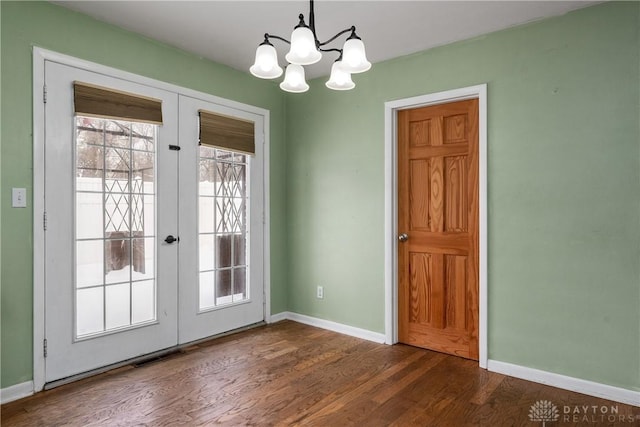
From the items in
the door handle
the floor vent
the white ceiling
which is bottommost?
the floor vent

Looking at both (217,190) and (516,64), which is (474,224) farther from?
(217,190)

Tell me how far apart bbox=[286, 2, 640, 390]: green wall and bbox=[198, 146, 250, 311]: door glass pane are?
1.37 meters

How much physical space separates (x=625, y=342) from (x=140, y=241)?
3.46 m

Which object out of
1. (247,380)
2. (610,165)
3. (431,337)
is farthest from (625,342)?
(247,380)

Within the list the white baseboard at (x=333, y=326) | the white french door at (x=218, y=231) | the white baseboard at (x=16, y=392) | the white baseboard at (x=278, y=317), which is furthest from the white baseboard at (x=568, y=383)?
the white baseboard at (x=16, y=392)

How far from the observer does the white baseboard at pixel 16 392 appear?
96.8 inches

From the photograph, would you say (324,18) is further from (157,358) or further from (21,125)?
(157,358)

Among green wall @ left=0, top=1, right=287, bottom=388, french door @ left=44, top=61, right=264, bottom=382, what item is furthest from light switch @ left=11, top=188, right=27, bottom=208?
french door @ left=44, top=61, right=264, bottom=382

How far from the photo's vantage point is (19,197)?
8.33 feet

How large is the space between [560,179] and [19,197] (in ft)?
11.7

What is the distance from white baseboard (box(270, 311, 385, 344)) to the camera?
3.68 meters

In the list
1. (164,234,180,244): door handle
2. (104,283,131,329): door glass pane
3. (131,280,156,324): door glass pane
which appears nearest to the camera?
(104,283,131,329): door glass pane

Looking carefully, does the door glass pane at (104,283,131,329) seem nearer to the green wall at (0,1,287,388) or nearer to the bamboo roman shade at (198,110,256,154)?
the green wall at (0,1,287,388)

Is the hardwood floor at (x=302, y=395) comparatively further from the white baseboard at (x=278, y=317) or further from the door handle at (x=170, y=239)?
the door handle at (x=170, y=239)
